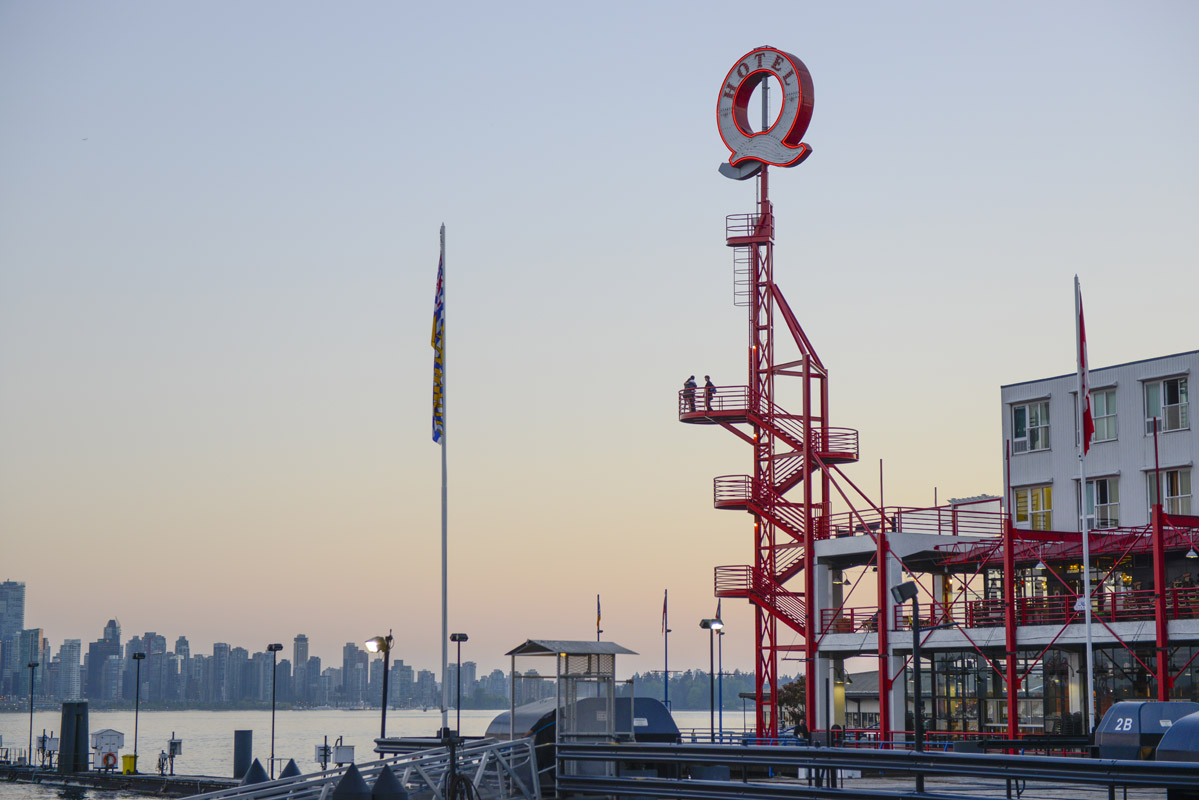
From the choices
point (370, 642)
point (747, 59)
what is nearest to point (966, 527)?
point (747, 59)

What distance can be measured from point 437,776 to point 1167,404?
4267 centimetres

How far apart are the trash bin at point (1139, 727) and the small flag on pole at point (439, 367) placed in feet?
59.1

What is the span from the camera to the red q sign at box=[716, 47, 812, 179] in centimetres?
6347

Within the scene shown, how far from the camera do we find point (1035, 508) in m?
63.5

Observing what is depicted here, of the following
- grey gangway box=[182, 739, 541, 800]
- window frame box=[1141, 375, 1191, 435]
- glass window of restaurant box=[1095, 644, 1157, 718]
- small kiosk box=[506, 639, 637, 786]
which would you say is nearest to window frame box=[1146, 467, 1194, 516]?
window frame box=[1141, 375, 1191, 435]

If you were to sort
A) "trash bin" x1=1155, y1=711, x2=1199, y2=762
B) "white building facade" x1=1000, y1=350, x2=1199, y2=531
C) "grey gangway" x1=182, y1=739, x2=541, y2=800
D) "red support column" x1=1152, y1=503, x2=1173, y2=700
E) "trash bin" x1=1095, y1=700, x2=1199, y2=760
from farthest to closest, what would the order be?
"white building facade" x1=1000, y1=350, x2=1199, y2=531
"red support column" x1=1152, y1=503, x2=1173, y2=700
"trash bin" x1=1095, y1=700, x2=1199, y2=760
"trash bin" x1=1155, y1=711, x2=1199, y2=762
"grey gangway" x1=182, y1=739, x2=541, y2=800

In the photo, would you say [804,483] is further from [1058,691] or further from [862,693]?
[862,693]

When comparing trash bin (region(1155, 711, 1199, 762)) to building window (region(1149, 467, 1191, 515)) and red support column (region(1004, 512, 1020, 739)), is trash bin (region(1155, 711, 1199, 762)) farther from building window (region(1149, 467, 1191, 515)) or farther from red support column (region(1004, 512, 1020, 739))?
building window (region(1149, 467, 1191, 515))

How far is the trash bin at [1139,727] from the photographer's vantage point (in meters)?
28.5

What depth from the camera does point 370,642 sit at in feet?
140

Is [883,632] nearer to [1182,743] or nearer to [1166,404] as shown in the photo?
[1166,404]

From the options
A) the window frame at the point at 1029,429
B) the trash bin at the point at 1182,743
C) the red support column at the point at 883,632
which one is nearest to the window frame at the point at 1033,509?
the window frame at the point at 1029,429

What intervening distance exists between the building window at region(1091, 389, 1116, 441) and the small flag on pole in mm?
34344

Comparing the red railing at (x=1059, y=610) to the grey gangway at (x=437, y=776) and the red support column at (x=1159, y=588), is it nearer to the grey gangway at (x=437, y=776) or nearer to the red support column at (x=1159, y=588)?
the red support column at (x=1159, y=588)
